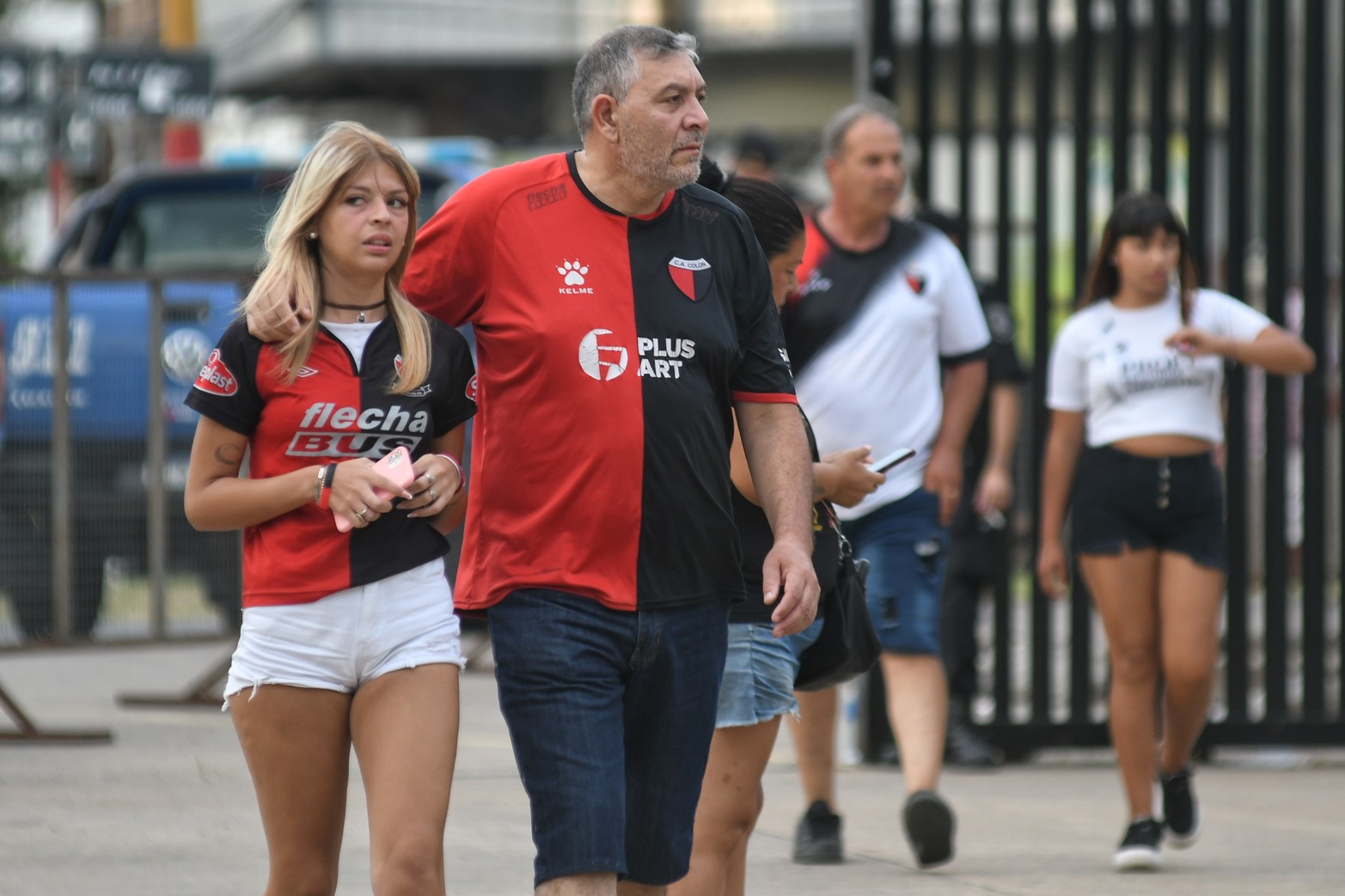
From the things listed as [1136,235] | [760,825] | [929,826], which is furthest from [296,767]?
[1136,235]

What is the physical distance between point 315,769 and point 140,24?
121 ft

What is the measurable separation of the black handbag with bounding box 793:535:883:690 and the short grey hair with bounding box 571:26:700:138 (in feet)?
3.99

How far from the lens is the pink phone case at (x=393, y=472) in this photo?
3648 mm

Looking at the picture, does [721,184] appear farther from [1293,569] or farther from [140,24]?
[140,24]

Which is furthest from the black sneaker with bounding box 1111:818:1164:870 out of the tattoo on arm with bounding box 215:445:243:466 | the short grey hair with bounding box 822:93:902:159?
the tattoo on arm with bounding box 215:445:243:466

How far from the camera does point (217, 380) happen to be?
12.3ft

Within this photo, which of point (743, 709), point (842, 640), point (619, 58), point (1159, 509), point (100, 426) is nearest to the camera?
point (619, 58)

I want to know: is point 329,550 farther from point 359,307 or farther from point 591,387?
point 591,387

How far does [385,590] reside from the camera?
378 centimetres

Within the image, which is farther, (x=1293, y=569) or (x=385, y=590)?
(x=1293, y=569)

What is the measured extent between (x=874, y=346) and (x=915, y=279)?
26cm

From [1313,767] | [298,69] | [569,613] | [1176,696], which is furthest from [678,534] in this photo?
[298,69]

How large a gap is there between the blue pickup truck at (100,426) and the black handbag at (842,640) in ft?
14.0

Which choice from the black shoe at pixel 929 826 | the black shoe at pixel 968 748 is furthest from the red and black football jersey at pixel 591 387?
the black shoe at pixel 968 748
